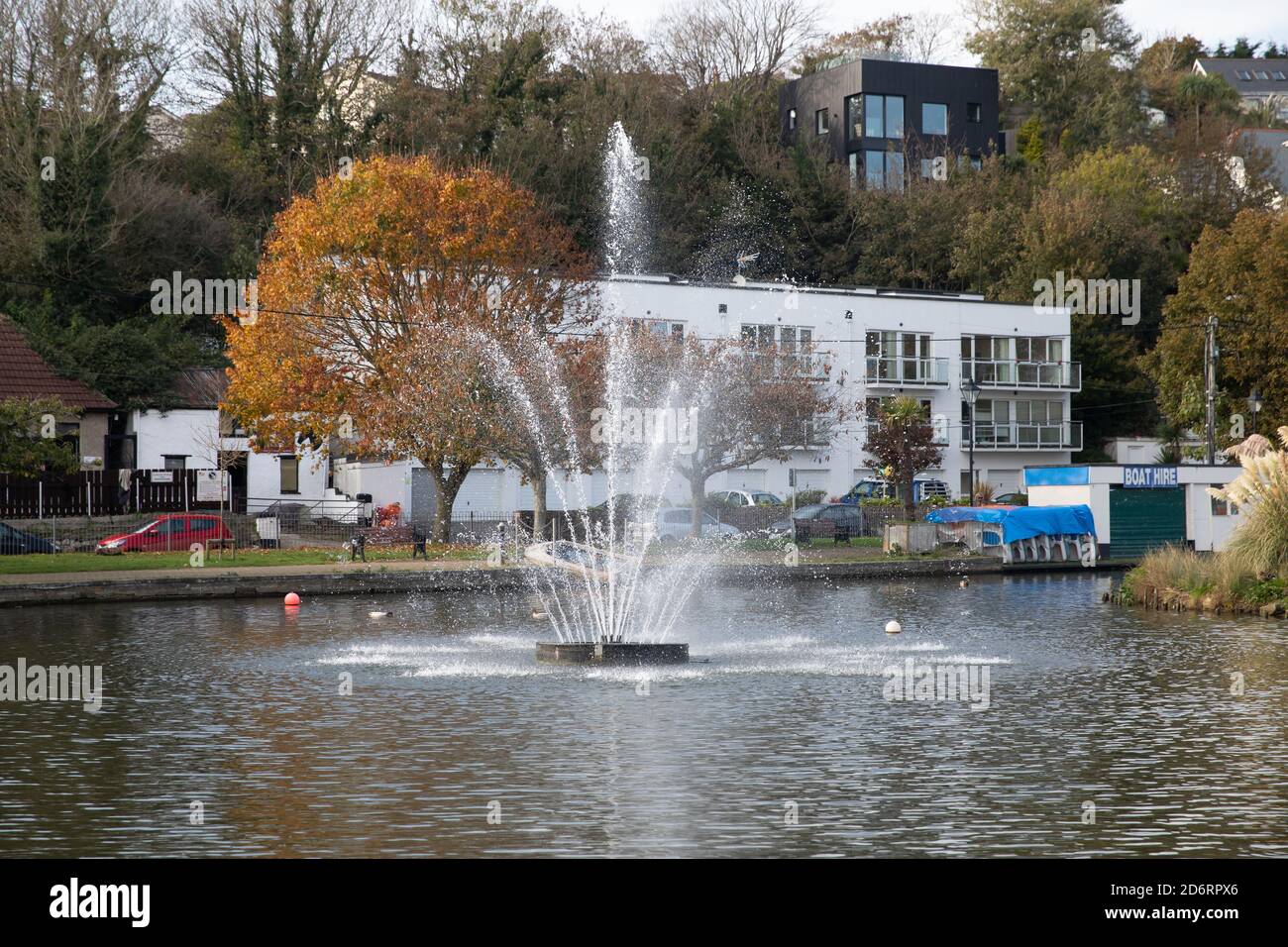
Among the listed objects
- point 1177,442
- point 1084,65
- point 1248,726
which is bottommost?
point 1248,726

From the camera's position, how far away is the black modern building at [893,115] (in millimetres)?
87000

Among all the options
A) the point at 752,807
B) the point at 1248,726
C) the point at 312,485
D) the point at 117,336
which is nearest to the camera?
the point at 752,807

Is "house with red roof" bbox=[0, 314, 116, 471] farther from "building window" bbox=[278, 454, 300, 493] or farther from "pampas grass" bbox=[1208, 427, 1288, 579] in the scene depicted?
"pampas grass" bbox=[1208, 427, 1288, 579]

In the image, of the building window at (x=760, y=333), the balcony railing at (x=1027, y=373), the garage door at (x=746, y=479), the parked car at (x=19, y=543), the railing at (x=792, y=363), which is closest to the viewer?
the parked car at (x=19, y=543)

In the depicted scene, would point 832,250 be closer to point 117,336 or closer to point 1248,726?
point 117,336

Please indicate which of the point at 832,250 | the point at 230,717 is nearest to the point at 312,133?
the point at 832,250

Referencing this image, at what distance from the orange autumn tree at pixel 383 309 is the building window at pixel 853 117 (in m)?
39.5

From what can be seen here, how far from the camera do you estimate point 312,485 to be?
65.1m

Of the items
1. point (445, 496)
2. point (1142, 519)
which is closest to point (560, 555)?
point (445, 496)

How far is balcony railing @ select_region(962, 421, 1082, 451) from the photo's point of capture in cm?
7581

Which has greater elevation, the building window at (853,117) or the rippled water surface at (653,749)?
the building window at (853,117)

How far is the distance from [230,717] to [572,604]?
15762mm

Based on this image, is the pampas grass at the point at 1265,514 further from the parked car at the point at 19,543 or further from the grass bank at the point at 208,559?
the parked car at the point at 19,543

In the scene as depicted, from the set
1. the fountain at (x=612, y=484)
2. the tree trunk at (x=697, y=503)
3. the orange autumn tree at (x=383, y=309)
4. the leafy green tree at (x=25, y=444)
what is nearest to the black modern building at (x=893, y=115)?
the fountain at (x=612, y=484)
